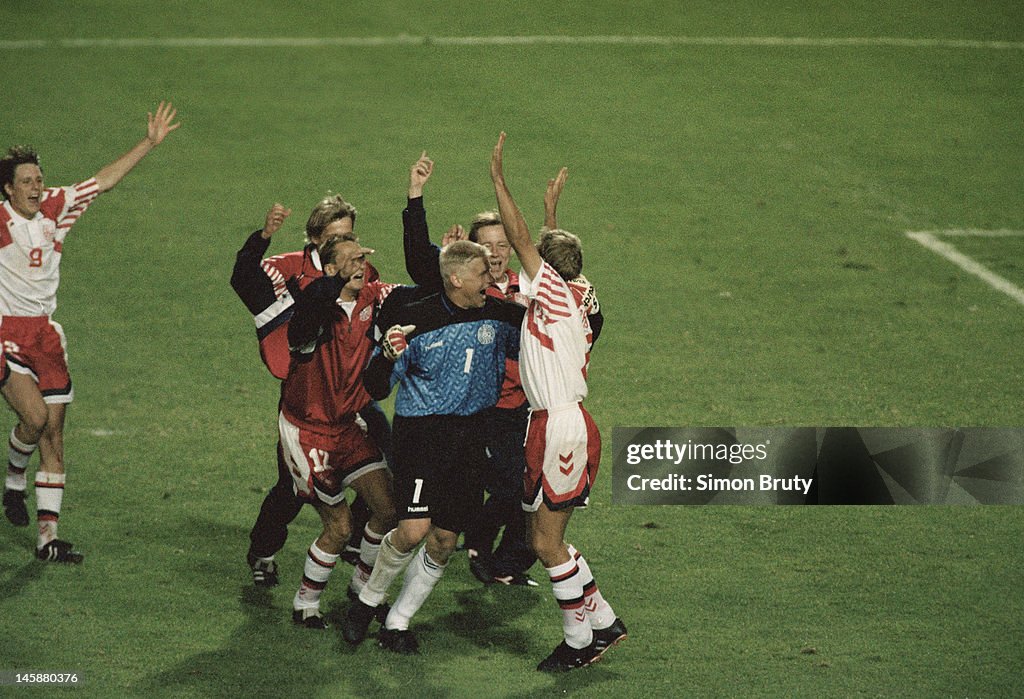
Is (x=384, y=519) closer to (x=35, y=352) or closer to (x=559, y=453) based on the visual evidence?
(x=559, y=453)

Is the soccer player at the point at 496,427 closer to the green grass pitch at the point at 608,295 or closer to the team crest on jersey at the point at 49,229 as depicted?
the green grass pitch at the point at 608,295

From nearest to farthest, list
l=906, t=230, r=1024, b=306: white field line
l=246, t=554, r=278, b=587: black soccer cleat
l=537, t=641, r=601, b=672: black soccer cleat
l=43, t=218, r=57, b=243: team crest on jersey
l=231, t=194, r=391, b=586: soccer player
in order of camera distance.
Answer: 1. l=537, t=641, r=601, b=672: black soccer cleat
2. l=231, t=194, r=391, b=586: soccer player
3. l=246, t=554, r=278, b=587: black soccer cleat
4. l=43, t=218, r=57, b=243: team crest on jersey
5. l=906, t=230, r=1024, b=306: white field line

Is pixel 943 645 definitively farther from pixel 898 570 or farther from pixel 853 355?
pixel 853 355

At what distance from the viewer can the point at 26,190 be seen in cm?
850

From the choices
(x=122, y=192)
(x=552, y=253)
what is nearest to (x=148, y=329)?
(x=122, y=192)

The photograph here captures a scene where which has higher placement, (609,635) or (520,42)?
(520,42)

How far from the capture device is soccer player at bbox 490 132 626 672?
716cm

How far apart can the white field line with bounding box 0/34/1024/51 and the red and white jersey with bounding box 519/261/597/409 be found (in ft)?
40.3

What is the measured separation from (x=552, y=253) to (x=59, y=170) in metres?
9.30

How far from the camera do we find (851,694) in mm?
7207

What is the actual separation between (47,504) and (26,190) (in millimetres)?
1706

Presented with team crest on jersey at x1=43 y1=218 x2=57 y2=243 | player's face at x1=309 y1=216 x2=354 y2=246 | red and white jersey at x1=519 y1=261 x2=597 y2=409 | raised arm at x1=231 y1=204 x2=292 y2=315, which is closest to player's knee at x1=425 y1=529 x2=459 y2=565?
red and white jersey at x1=519 y1=261 x2=597 y2=409

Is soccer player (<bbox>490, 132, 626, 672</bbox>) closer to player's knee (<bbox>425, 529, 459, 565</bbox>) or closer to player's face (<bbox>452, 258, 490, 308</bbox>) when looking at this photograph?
player's face (<bbox>452, 258, 490, 308</bbox>)
